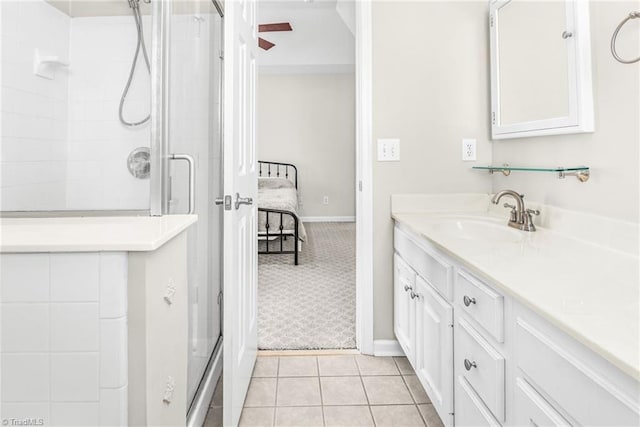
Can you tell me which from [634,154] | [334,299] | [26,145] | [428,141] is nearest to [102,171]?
[26,145]

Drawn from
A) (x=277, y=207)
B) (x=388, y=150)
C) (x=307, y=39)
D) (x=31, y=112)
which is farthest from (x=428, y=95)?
(x=307, y=39)

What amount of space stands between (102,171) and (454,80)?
1771mm

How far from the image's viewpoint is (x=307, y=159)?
22.3 ft

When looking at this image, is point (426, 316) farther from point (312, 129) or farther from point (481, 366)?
point (312, 129)

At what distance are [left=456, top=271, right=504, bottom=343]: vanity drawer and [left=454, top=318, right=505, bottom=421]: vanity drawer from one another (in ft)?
0.16

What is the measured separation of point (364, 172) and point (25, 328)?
1.65 m

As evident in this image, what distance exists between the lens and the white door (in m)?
1.41

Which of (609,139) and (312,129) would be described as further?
(312,129)

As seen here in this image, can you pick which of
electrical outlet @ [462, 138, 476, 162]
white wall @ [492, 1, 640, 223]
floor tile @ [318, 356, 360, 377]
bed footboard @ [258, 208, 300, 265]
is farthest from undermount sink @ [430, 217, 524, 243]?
bed footboard @ [258, 208, 300, 265]

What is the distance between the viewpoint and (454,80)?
6.88 feet

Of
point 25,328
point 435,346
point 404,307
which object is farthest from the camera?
point 404,307

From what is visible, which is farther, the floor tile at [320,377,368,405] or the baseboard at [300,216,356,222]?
the baseboard at [300,216,356,222]

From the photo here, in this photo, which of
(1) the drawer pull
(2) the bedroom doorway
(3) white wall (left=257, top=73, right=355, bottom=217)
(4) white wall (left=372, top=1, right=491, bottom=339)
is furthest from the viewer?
(3) white wall (left=257, top=73, right=355, bottom=217)

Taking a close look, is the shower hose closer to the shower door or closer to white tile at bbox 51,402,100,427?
the shower door
